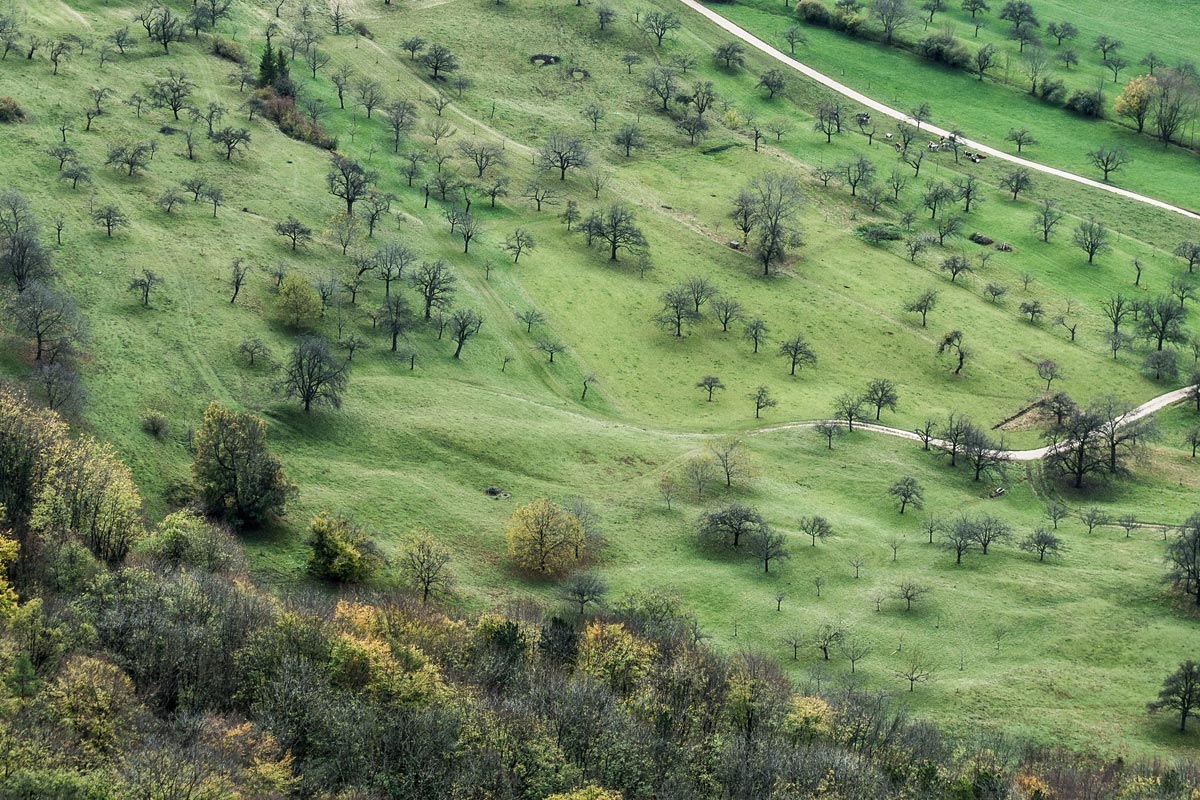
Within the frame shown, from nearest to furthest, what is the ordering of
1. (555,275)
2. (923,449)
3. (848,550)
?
(848,550), (923,449), (555,275)

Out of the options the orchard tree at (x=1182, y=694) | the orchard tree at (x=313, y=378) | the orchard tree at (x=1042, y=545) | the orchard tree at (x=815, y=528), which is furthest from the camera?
the orchard tree at (x=313, y=378)

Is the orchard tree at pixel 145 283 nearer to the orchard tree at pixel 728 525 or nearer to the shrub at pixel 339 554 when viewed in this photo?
the shrub at pixel 339 554

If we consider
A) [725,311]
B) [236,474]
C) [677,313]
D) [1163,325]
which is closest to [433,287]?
[677,313]

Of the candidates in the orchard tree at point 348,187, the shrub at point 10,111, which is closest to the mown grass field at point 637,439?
the shrub at point 10,111

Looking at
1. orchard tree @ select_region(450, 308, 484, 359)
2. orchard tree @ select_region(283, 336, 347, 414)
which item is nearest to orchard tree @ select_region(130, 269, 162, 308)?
orchard tree @ select_region(283, 336, 347, 414)

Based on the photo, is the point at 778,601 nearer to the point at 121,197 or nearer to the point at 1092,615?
the point at 1092,615

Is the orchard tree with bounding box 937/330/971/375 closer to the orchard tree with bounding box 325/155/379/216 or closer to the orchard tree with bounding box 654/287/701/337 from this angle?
the orchard tree with bounding box 654/287/701/337

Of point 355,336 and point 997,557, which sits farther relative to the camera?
point 355,336

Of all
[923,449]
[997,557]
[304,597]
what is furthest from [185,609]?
[923,449]
